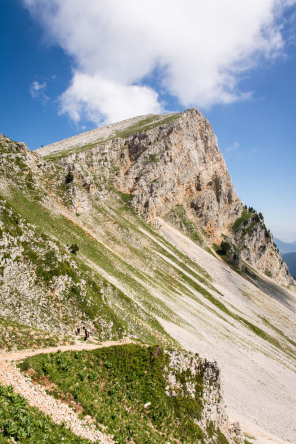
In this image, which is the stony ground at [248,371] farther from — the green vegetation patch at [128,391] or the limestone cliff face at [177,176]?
the limestone cliff face at [177,176]

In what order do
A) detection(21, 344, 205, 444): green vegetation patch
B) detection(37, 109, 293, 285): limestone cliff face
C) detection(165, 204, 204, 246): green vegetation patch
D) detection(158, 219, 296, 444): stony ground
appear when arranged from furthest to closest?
detection(165, 204, 204, 246): green vegetation patch
detection(37, 109, 293, 285): limestone cliff face
detection(158, 219, 296, 444): stony ground
detection(21, 344, 205, 444): green vegetation patch

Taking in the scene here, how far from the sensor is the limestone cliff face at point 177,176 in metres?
120

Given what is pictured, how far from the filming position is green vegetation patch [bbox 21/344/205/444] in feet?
57.9

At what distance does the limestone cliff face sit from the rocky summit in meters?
1.08

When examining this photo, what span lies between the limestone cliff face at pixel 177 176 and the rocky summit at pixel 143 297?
108cm

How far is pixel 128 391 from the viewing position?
67.7 feet

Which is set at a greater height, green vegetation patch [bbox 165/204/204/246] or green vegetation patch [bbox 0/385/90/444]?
green vegetation patch [bbox 165/204/204/246]

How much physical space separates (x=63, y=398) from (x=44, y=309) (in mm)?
12306

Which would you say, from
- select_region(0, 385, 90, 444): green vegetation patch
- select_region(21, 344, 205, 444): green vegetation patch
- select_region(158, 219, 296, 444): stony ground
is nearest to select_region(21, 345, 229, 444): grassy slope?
select_region(21, 344, 205, 444): green vegetation patch

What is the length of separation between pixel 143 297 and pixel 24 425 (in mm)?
36951

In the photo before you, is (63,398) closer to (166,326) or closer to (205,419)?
(205,419)

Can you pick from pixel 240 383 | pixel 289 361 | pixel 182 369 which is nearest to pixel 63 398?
pixel 182 369

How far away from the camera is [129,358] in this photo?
23234 millimetres

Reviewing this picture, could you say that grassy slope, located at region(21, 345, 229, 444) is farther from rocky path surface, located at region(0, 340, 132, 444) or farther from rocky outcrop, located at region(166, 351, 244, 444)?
rocky path surface, located at region(0, 340, 132, 444)
